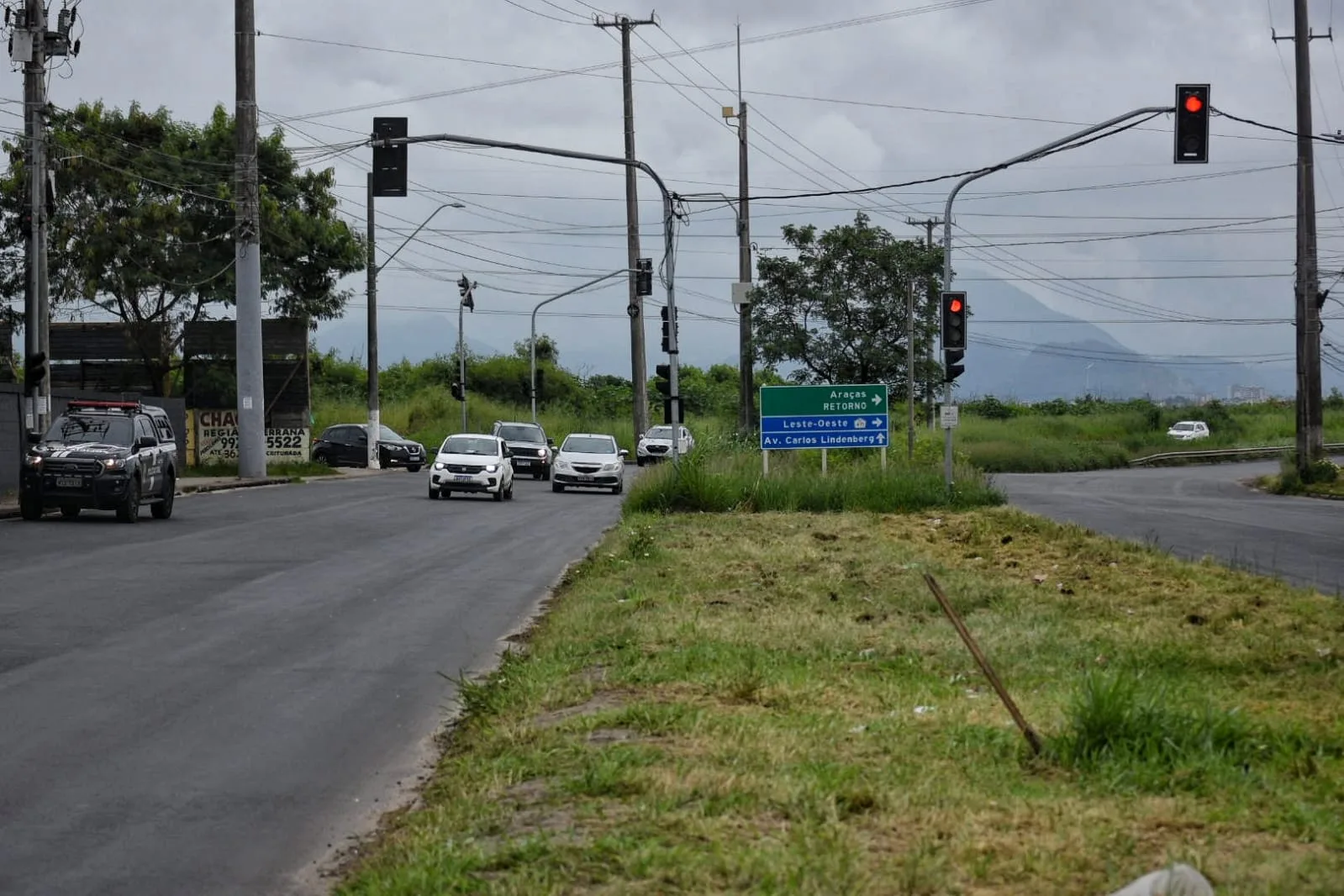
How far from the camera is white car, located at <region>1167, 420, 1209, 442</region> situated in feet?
293

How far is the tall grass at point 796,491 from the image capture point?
28531 mm

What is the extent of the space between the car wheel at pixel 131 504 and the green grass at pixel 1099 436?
1812 inches

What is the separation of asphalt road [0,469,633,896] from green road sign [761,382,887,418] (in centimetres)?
1080

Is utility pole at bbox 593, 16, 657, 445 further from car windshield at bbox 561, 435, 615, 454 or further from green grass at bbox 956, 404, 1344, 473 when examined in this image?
green grass at bbox 956, 404, 1344, 473

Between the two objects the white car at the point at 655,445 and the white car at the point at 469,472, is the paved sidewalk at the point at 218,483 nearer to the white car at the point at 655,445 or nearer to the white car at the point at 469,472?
the white car at the point at 469,472

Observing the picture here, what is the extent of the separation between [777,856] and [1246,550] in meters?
17.1

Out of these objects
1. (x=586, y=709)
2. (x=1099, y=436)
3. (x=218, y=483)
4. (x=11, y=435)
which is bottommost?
(x=1099, y=436)

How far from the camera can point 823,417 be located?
3378cm

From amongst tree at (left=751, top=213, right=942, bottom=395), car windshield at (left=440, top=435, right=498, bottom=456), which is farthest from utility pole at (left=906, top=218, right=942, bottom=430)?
car windshield at (left=440, top=435, right=498, bottom=456)

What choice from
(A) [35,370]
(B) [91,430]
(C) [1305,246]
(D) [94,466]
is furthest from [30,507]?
(C) [1305,246]

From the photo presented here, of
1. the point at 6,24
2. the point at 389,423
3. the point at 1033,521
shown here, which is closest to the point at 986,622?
the point at 1033,521

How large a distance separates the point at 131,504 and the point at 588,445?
1832cm

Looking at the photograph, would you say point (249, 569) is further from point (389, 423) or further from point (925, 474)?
point (389, 423)

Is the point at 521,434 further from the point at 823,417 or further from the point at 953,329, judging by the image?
the point at 953,329
